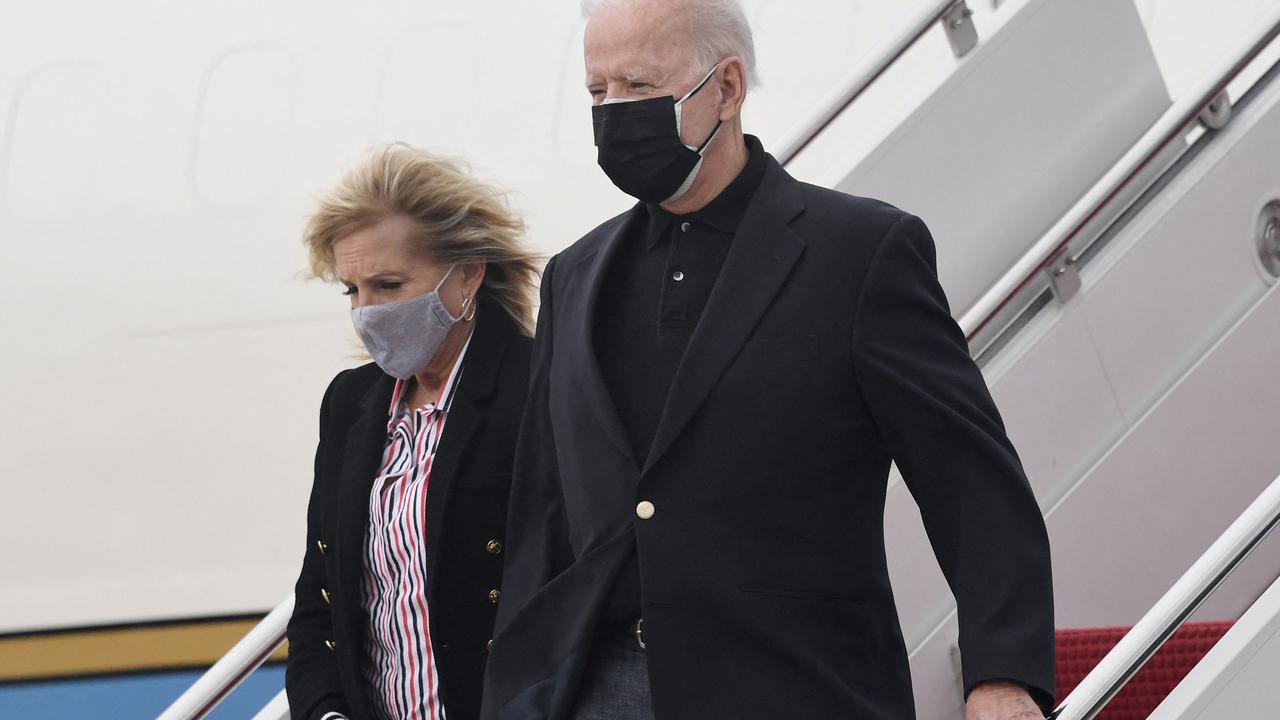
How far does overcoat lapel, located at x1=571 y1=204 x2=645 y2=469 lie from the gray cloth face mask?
14.9 inches

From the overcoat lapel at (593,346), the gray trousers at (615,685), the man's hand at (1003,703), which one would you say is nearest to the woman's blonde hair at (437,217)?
the overcoat lapel at (593,346)

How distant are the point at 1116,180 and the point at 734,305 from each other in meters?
1.49

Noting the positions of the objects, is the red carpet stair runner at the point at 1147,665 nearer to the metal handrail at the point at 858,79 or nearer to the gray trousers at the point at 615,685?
the metal handrail at the point at 858,79

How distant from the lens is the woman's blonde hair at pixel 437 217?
1991 millimetres

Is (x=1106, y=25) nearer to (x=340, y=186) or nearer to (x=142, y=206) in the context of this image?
(x=340, y=186)

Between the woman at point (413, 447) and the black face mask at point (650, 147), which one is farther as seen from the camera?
the woman at point (413, 447)

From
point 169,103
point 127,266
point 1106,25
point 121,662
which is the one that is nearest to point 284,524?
point 121,662

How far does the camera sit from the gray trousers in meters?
1.48

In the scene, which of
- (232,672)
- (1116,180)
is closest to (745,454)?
(232,672)

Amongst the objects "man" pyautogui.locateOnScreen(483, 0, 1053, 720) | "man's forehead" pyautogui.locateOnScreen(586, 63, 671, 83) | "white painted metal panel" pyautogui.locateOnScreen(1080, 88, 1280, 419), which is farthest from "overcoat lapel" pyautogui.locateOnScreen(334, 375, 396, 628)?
"white painted metal panel" pyautogui.locateOnScreen(1080, 88, 1280, 419)

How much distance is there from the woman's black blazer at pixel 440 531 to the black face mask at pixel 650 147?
49 cm

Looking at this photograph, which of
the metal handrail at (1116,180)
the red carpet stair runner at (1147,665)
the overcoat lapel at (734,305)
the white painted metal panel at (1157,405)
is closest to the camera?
the overcoat lapel at (734,305)

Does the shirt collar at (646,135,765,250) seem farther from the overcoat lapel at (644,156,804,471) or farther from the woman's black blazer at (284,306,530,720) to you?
the woman's black blazer at (284,306,530,720)

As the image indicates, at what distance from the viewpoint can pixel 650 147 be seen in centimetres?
153
